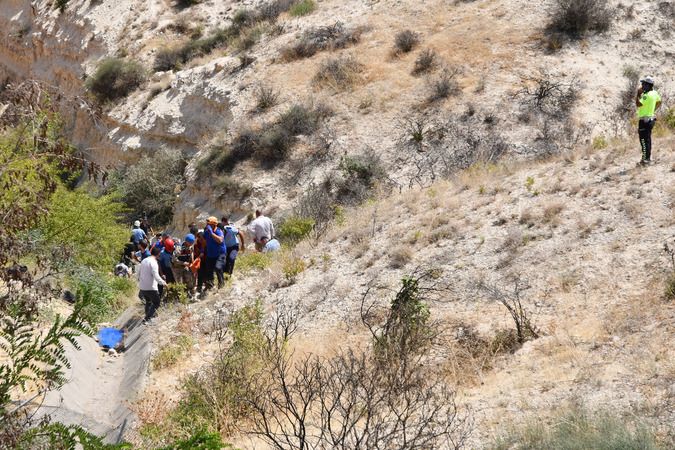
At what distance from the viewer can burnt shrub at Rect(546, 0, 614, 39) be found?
2247cm

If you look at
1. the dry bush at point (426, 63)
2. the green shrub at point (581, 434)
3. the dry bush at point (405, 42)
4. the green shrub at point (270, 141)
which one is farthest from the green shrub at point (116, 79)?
the green shrub at point (581, 434)

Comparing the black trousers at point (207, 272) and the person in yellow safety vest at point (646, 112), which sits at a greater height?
the person in yellow safety vest at point (646, 112)

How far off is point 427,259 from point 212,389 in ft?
14.7

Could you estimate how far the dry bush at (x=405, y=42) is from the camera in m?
23.3

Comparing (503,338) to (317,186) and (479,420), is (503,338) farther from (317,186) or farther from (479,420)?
(317,186)

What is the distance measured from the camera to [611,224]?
35.7ft

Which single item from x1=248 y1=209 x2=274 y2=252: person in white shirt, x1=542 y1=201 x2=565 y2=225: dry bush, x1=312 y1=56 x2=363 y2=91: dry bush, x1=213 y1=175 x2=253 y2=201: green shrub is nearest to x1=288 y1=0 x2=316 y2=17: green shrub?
x1=312 y1=56 x2=363 y2=91: dry bush

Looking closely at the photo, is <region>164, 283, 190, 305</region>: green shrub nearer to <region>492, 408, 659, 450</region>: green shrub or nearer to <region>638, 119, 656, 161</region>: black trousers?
<region>492, 408, 659, 450</region>: green shrub

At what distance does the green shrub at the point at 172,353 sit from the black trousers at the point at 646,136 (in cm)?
756

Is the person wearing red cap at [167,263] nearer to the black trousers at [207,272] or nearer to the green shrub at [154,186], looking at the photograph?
the black trousers at [207,272]

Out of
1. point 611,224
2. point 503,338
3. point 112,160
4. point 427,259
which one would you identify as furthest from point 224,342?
point 112,160

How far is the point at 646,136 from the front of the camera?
39.8 ft

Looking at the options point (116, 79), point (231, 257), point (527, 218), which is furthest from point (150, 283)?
point (116, 79)

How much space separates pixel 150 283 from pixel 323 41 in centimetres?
1409
